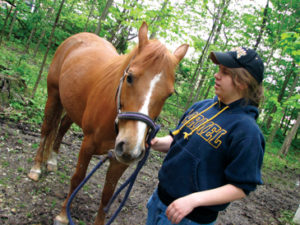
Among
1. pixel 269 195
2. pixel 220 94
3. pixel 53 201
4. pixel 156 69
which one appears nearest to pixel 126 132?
pixel 156 69

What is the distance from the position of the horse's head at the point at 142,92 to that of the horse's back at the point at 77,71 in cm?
124

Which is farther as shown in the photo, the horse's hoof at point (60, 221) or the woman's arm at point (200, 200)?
the horse's hoof at point (60, 221)

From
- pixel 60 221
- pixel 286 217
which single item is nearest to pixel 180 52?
pixel 60 221

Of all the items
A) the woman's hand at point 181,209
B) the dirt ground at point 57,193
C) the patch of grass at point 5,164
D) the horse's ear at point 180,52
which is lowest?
the dirt ground at point 57,193

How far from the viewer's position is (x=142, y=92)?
1.50 metres

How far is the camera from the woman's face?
1415 millimetres

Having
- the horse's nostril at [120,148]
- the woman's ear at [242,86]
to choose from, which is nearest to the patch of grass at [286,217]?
the woman's ear at [242,86]

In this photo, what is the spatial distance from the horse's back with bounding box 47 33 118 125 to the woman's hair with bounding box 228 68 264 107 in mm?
1783

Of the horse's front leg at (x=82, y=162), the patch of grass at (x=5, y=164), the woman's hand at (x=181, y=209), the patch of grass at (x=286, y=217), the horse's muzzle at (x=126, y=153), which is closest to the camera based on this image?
the woman's hand at (x=181, y=209)

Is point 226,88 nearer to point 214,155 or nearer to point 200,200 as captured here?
point 214,155

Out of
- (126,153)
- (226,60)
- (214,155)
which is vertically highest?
(226,60)

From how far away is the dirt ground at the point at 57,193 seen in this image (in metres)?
2.46

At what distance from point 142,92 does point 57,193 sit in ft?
7.26

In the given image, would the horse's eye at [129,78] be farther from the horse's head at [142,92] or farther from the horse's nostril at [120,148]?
the horse's nostril at [120,148]
